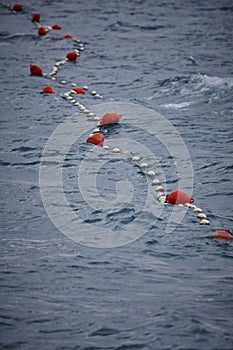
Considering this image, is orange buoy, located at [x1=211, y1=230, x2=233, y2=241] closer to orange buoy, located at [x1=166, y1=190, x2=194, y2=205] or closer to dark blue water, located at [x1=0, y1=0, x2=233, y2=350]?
dark blue water, located at [x1=0, y1=0, x2=233, y2=350]

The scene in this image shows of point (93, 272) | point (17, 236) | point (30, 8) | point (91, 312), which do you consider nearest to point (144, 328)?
point (91, 312)

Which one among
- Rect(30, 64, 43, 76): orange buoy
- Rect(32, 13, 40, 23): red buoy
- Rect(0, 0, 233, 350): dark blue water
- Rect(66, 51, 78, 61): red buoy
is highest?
Rect(32, 13, 40, 23): red buoy

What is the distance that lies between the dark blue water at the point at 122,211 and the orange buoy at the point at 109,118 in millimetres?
161

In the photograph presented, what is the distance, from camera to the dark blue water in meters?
4.29

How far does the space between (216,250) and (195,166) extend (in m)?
1.89

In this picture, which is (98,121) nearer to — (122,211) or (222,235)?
(122,211)

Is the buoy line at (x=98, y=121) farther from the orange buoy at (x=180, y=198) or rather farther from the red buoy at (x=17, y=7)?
the red buoy at (x=17, y=7)

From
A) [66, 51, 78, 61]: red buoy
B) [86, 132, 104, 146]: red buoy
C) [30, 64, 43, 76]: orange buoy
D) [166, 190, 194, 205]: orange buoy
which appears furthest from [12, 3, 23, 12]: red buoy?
[166, 190, 194, 205]: orange buoy

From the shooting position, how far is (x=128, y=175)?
6695 millimetres

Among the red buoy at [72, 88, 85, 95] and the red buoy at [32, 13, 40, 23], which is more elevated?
the red buoy at [32, 13, 40, 23]

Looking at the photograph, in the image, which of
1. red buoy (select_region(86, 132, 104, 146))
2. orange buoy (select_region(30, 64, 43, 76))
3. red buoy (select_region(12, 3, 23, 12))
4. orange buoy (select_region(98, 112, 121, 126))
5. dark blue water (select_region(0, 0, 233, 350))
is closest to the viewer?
dark blue water (select_region(0, 0, 233, 350))

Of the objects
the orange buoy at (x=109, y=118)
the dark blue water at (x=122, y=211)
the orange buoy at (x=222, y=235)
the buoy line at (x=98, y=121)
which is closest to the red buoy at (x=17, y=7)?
the buoy line at (x=98, y=121)

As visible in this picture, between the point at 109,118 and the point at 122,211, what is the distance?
7.46 feet

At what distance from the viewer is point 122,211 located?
5980mm
